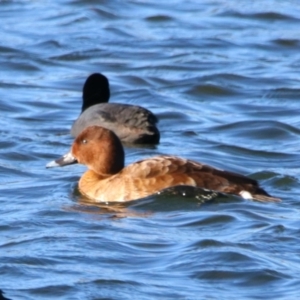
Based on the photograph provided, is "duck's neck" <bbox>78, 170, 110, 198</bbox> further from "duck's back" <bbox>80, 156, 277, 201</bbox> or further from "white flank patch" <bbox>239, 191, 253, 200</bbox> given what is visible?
"white flank patch" <bbox>239, 191, 253, 200</bbox>

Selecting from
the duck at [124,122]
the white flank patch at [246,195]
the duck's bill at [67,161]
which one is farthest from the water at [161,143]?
the duck's bill at [67,161]

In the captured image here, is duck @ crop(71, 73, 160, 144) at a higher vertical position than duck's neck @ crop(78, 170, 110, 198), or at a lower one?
Result: lower

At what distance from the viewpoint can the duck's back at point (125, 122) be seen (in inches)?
563

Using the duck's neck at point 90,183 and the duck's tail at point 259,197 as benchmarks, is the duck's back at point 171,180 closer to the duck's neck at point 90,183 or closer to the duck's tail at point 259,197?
the duck's tail at point 259,197

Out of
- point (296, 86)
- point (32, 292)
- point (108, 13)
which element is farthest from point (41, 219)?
point (108, 13)

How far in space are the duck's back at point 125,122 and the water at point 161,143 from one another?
0.56ft

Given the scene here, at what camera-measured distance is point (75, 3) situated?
23.6 m

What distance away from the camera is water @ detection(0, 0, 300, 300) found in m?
9.15

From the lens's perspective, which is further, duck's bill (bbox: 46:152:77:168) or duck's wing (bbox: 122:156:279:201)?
duck's bill (bbox: 46:152:77:168)

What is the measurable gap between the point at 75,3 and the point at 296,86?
680 centimetres

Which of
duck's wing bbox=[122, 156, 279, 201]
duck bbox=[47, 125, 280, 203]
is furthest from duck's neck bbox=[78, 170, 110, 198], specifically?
duck's wing bbox=[122, 156, 279, 201]

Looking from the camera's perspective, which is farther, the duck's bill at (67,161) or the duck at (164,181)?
the duck's bill at (67,161)

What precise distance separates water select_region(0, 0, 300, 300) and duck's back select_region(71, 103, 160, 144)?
0.56 feet

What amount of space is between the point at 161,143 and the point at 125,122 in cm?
50
